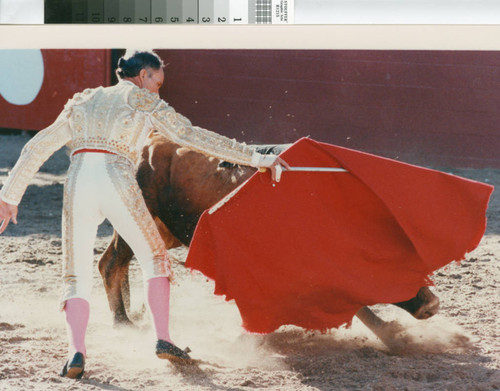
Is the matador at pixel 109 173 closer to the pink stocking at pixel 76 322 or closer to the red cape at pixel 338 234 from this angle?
the pink stocking at pixel 76 322

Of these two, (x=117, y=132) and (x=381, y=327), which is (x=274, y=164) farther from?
(x=381, y=327)

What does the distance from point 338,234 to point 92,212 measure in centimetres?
93

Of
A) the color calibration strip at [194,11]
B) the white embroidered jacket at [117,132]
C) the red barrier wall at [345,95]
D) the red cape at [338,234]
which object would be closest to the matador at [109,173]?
the white embroidered jacket at [117,132]

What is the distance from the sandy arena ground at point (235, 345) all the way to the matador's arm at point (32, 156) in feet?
2.02

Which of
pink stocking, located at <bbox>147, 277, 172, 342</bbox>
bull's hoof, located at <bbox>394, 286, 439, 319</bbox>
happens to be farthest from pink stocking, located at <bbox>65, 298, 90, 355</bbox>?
bull's hoof, located at <bbox>394, 286, 439, 319</bbox>

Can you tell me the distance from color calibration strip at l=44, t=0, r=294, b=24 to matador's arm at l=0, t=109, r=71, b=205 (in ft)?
2.91

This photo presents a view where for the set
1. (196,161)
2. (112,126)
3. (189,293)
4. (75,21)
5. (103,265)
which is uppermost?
(75,21)

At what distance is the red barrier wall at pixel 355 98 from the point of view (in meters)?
6.78

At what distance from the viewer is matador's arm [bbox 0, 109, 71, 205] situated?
2.78 metres

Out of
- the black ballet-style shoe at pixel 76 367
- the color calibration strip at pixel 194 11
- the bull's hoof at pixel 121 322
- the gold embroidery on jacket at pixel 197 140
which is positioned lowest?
the bull's hoof at pixel 121 322

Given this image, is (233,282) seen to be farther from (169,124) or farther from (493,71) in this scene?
(493,71)

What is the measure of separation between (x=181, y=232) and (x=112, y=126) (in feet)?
3.07


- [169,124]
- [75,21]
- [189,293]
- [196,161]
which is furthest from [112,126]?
[189,293]

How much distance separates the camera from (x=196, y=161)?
354 centimetres
